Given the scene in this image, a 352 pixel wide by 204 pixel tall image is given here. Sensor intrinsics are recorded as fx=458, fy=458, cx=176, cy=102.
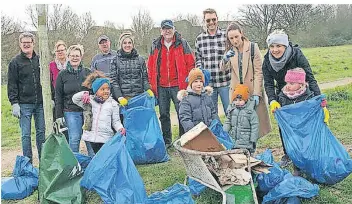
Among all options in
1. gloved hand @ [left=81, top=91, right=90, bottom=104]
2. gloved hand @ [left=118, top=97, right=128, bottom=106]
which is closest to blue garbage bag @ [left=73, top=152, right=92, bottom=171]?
gloved hand @ [left=81, top=91, right=90, bottom=104]

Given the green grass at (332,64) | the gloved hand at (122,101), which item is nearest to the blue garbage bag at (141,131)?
the gloved hand at (122,101)

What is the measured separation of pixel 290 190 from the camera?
3.59 metres

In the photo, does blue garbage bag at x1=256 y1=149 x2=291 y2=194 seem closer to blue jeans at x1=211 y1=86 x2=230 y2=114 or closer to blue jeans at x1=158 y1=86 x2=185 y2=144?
blue jeans at x1=211 y1=86 x2=230 y2=114

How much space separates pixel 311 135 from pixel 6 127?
7247mm

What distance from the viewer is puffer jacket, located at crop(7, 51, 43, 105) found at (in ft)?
16.3

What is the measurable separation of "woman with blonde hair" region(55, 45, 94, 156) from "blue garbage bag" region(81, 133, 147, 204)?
3.21ft

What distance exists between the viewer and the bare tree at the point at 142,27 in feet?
31.6

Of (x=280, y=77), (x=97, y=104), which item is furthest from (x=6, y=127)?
(x=280, y=77)

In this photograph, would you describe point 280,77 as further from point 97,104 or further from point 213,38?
point 97,104

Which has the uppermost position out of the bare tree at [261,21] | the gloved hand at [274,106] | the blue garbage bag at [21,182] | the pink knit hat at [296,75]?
the bare tree at [261,21]

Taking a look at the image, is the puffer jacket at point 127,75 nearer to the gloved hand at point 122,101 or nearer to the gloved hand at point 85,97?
the gloved hand at point 122,101

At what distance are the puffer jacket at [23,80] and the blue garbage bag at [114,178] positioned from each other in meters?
1.55

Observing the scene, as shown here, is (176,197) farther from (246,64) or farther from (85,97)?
(246,64)

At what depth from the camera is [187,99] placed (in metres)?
4.60
